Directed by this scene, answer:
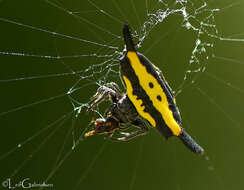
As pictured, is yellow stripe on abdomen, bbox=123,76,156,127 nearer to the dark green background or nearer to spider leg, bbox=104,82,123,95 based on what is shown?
spider leg, bbox=104,82,123,95

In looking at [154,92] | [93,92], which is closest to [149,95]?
[154,92]

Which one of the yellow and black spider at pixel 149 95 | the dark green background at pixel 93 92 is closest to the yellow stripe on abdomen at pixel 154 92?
the yellow and black spider at pixel 149 95

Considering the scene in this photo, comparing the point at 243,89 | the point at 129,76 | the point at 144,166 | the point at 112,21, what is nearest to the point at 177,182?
the point at 144,166

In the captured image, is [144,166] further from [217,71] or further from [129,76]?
[129,76]

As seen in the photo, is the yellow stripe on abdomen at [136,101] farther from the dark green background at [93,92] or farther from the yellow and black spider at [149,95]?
the dark green background at [93,92]

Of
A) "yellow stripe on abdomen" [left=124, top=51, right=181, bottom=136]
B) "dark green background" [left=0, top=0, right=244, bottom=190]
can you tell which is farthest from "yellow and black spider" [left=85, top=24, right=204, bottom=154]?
"dark green background" [left=0, top=0, right=244, bottom=190]

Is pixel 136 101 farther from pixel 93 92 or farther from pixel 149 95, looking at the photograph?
pixel 93 92
